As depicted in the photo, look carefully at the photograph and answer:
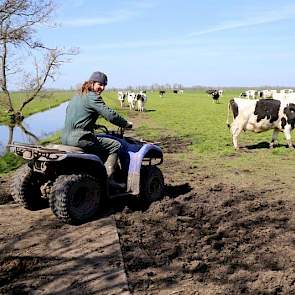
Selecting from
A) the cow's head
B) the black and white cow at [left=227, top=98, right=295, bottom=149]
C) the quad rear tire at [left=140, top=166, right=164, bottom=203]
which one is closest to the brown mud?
the quad rear tire at [left=140, top=166, right=164, bottom=203]

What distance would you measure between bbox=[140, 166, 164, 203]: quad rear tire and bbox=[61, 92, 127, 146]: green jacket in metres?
1.25

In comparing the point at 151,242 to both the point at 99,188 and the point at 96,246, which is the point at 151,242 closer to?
the point at 96,246

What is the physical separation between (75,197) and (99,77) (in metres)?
1.82

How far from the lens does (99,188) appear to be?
22.7 feet

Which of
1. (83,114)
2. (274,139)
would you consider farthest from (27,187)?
(274,139)

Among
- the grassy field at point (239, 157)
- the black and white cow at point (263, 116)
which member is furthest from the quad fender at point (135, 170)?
the black and white cow at point (263, 116)

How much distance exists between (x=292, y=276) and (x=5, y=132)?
91.9 feet

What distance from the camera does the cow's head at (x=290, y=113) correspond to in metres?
15.2

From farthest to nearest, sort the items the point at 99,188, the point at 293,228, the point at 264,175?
the point at 264,175 → the point at 99,188 → the point at 293,228

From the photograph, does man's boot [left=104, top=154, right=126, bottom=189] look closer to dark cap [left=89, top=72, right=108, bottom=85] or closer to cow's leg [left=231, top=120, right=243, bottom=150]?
dark cap [left=89, top=72, right=108, bottom=85]

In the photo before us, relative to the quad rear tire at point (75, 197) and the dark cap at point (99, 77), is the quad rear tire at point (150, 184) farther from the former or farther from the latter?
the dark cap at point (99, 77)

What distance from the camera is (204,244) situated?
5.75m

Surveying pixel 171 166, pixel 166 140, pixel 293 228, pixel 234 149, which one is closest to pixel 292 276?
pixel 293 228

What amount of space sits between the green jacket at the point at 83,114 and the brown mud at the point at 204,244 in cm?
136
